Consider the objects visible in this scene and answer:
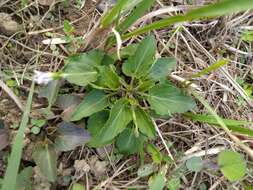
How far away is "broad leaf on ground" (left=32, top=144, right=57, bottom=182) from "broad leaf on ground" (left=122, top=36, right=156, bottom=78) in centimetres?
33

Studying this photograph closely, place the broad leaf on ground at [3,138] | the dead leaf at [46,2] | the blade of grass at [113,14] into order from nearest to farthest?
1. the blade of grass at [113,14]
2. the broad leaf on ground at [3,138]
3. the dead leaf at [46,2]

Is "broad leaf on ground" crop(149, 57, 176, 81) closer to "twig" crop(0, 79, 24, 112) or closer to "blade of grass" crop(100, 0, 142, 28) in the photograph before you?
"blade of grass" crop(100, 0, 142, 28)

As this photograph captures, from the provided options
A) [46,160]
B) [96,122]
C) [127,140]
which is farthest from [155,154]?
[46,160]

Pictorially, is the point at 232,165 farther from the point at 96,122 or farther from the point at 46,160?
the point at 46,160

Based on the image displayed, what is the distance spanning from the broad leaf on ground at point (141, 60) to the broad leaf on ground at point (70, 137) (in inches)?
9.0

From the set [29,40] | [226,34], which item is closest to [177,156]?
[226,34]

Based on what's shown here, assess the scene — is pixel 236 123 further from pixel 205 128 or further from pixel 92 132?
pixel 92 132

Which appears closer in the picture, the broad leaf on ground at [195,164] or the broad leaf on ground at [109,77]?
the broad leaf on ground at [109,77]

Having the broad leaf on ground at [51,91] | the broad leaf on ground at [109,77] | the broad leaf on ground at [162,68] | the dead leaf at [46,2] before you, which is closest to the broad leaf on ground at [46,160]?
the broad leaf on ground at [51,91]

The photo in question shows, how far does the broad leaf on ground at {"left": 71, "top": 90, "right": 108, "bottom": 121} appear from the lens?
1.24m

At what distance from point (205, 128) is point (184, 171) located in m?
0.18

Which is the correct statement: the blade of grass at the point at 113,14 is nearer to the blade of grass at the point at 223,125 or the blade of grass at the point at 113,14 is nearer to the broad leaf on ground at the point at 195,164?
the blade of grass at the point at 223,125

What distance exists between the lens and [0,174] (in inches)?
49.9

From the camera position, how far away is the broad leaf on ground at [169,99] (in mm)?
1289
